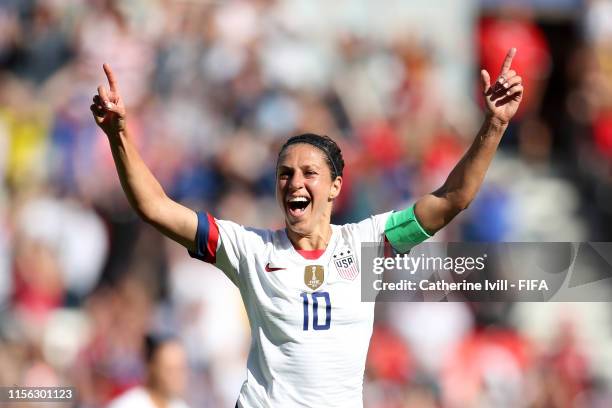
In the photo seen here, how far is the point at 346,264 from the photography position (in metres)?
5.17

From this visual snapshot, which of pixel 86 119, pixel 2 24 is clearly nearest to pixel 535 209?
pixel 86 119

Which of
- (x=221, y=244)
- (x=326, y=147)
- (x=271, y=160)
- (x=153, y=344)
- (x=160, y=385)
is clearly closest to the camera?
(x=221, y=244)

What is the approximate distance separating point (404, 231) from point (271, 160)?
602 cm

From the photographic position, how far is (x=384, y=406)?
9.63m

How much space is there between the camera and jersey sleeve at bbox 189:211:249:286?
16.7 feet

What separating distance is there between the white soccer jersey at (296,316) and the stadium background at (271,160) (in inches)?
167

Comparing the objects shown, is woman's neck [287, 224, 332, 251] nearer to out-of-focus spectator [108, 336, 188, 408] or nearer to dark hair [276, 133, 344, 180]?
dark hair [276, 133, 344, 180]

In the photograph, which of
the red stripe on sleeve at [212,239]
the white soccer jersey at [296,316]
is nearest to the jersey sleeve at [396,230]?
the white soccer jersey at [296,316]

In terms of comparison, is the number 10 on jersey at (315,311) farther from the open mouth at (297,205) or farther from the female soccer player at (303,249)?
the open mouth at (297,205)

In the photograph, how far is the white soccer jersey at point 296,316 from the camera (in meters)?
4.94

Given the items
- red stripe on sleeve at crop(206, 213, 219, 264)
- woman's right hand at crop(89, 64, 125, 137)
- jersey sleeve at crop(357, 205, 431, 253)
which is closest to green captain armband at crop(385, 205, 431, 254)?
jersey sleeve at crop(357, 205, 431, 253)

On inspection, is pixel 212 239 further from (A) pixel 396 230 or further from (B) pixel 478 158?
(B) pixel 478 158

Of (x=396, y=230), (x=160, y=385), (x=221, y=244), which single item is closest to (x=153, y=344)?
(x=160, y=385)

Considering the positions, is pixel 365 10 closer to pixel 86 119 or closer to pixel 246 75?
pixel 246 75
